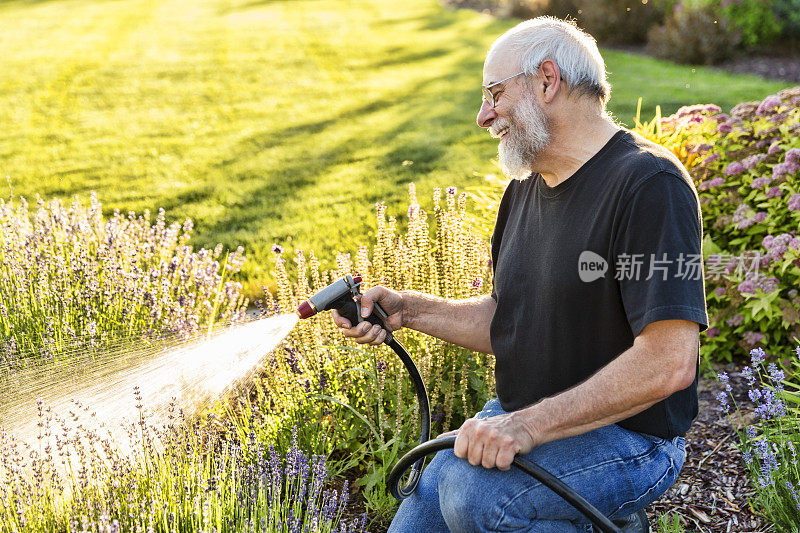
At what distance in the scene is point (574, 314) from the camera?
240 cm

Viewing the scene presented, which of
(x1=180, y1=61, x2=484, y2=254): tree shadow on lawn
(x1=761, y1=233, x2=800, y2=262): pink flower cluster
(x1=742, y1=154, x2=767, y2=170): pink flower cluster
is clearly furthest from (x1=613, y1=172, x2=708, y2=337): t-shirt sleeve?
(x1=180, y1=61, x2=484, y2=254): tree shadow on lawn

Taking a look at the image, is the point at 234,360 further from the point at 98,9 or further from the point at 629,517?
the point at 98,9

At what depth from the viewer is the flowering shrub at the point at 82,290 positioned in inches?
144

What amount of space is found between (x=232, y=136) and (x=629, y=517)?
8.23m

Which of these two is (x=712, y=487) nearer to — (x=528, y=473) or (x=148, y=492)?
(x=528, y=473)

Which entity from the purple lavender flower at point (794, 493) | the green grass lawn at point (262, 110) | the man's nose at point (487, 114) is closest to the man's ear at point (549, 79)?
the man's nose at point (487, 114)

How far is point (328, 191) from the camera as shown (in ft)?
24.6

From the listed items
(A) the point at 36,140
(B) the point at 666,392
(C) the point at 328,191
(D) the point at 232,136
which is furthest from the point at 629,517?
(A) the point at 36,140

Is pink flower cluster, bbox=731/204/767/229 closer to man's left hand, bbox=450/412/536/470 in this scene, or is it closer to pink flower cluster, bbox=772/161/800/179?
pink flower cluster, bbox=772/161/800/179

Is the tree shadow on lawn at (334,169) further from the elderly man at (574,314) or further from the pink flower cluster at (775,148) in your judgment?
the elderly man at (574,314)

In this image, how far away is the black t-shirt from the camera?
2121 millimetres

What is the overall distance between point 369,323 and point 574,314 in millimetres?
756

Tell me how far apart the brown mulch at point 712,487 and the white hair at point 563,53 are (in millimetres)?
1537

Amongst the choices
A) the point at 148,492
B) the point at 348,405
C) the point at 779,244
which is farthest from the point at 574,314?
the point at 779,244
